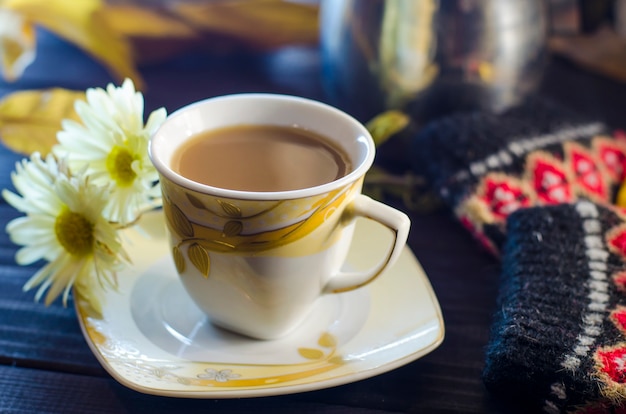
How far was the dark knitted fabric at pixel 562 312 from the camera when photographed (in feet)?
1.23

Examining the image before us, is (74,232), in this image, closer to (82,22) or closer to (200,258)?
(200,258)

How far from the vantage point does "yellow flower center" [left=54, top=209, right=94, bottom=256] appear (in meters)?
0.43

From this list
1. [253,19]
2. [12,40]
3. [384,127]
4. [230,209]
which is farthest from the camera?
[253,19]

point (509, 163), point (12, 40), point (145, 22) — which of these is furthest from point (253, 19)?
point (509, 163)

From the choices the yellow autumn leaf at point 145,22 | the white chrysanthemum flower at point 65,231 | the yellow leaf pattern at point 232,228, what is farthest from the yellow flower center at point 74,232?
the yellow autumn leaf at point 145,22

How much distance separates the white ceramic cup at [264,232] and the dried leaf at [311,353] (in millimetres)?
20

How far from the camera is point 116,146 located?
0.45m

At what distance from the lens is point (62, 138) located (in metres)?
0.45

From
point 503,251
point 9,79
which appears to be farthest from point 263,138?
point 9,79

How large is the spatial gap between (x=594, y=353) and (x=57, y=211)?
336 millimetres

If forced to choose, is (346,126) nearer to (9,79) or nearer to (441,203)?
(441,203)

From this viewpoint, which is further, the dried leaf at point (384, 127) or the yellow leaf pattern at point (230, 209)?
the dried leaf at point (384, 127)

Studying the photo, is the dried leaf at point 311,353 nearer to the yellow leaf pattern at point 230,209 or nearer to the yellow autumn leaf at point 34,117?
the yellow leaf pattern at point 230,209

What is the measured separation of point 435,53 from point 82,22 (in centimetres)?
37
